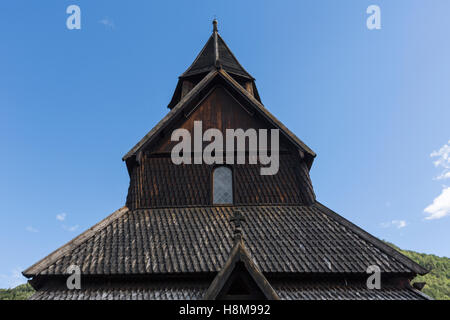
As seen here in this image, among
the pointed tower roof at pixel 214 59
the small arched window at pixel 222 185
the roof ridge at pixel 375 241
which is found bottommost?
the roof ridge at pixel 375 241

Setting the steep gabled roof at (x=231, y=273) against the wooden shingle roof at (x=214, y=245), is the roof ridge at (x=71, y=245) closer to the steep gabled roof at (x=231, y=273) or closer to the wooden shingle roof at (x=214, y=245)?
the wooden shingle roof at (x=214, y=245)

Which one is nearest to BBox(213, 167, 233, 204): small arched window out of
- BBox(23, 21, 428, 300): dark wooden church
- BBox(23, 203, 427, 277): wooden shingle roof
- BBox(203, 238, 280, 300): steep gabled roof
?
BBox(23, 21, 428, 300): dark wooden church

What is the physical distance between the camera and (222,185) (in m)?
10.8

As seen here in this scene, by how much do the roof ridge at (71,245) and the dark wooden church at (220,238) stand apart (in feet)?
0.09

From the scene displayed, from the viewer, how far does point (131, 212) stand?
995 cm

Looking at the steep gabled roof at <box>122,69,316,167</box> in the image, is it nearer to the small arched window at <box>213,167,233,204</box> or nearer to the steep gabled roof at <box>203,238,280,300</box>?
the small arched window at <box>213,167,233,204</box>

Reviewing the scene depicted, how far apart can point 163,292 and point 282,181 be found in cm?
481

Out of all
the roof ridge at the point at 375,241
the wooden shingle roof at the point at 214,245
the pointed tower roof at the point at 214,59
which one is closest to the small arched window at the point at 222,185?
the wooden shingle roof at the point at 214,245

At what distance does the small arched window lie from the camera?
10.6 m

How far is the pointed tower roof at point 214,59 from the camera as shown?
560 inches

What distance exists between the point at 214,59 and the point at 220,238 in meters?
7.51

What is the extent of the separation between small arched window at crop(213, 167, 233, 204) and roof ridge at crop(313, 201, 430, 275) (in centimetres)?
255
